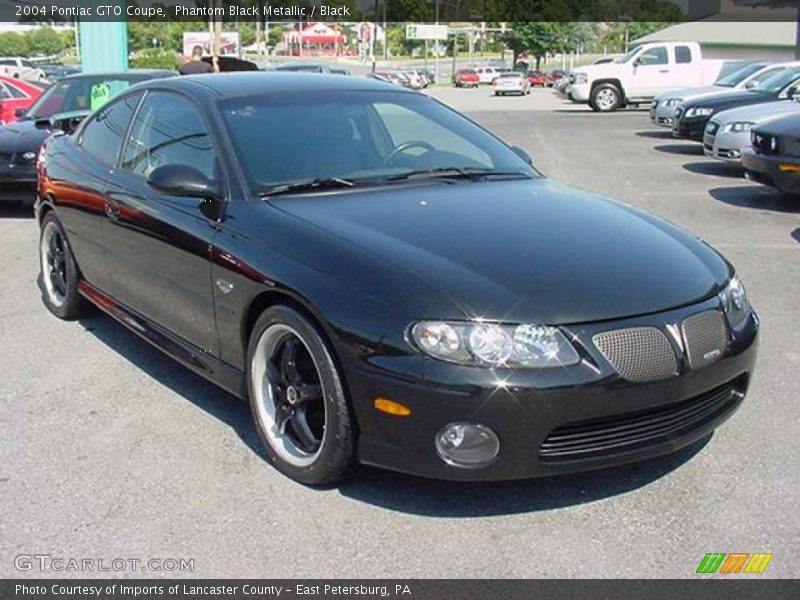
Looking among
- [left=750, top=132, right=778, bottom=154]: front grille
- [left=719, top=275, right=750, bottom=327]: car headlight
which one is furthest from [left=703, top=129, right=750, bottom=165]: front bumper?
[left=719, top=275, right=750, bottom=327]: car headlight

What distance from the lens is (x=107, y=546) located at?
3072 millimetres

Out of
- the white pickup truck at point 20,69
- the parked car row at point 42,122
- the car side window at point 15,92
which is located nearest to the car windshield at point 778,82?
the parked car row at point 42,122

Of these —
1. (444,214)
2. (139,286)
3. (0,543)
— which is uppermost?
(444,214)

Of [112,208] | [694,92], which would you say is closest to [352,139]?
[112,208]

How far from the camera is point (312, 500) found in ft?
11.1

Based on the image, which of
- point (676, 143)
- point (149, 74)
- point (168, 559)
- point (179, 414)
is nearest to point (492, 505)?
point (168, 559)

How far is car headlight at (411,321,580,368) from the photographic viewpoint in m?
2.96

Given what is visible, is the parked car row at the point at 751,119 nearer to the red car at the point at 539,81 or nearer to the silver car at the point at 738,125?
the silver car at the point at 738,125

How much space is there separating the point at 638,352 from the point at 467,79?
62860 millimetres

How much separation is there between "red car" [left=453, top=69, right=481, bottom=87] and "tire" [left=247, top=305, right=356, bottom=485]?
62327mm

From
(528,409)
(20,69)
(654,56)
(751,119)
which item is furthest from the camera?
(20,69)

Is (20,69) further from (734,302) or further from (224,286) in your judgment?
(734,302)

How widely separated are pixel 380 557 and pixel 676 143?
1587 cm

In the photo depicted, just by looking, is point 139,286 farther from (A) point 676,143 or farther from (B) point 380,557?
(A) point 676,143
